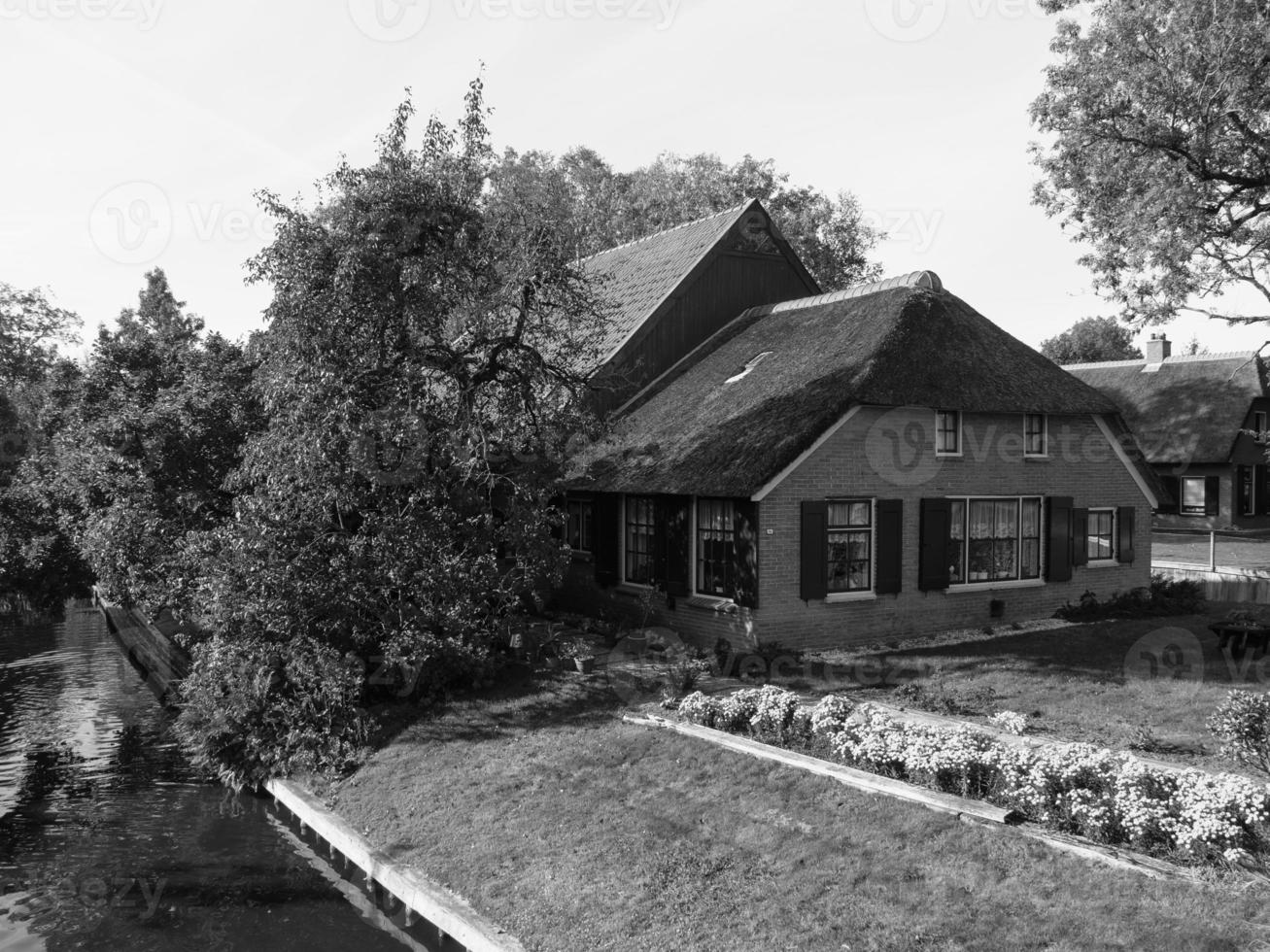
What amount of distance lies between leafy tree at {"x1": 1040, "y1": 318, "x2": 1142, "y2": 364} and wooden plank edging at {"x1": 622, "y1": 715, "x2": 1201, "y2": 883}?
67.7 metres

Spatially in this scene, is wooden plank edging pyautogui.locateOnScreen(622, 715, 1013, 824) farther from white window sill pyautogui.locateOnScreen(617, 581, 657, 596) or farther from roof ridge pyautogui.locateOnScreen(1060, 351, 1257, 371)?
roof ridge pyautogui.locateOnScreen(1060, 351, 1257, 371)

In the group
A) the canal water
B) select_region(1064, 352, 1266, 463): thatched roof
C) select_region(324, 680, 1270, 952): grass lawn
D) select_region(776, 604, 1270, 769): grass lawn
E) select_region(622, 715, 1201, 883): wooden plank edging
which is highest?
select_region(1064, 352, 1266, 463): thatched roof

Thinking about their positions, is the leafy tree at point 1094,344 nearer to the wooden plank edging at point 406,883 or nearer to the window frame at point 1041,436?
the window frame at point 1041,436

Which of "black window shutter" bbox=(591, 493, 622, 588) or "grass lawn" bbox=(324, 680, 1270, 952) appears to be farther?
"black window shutter" bbox=(591, 493, 622, 588)

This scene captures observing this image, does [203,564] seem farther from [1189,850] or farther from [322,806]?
[1189,850]

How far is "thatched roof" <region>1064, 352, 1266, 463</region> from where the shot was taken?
3788 centimetres

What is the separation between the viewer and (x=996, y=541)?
19234mm

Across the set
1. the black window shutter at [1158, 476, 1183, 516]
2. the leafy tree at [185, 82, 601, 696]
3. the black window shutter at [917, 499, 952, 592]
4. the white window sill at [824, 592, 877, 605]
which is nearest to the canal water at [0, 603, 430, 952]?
→ the leafy tree at [185, 82, 601, 696]

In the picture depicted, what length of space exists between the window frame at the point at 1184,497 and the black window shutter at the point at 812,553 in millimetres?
28734

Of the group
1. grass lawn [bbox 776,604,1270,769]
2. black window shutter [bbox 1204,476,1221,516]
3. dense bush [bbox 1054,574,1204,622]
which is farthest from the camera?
black window shutter [bbox 1204,476,1221,516]

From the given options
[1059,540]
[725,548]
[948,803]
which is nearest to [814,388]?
[725,548]

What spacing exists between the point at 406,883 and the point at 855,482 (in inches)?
406

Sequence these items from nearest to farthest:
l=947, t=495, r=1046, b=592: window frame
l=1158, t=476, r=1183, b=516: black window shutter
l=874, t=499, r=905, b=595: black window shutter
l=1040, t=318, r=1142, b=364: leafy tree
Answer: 1. l=874, t=499, r=905, b=595: black window shutter
2. l=947, t=495, r=1046, b=592: window frame
3. l=1158, t=476, r=1183, b=516: black window shutter
4. l=1040, t=318, r=1142, b=364: leafy tree

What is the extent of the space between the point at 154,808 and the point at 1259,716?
13219 millimetres
